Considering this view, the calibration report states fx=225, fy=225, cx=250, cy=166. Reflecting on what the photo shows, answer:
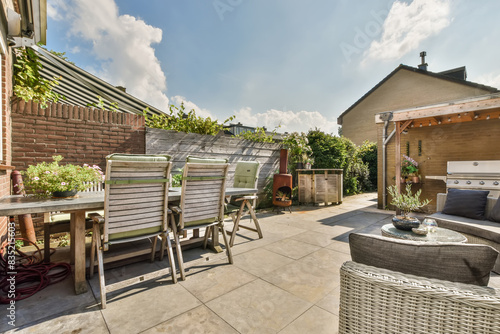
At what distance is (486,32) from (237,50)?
5.93 meters

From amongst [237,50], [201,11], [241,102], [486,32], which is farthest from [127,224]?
[486,32]

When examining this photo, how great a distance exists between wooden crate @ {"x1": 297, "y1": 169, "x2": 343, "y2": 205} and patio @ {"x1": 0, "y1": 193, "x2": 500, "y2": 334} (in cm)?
355

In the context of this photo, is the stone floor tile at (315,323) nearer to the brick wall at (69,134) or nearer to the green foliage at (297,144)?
the brick wall at (69,134)

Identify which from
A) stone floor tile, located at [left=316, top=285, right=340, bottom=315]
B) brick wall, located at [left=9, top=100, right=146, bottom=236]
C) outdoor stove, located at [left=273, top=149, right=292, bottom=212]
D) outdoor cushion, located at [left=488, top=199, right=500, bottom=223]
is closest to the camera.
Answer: stone floor tile, located at [left=316, top=285, right=340, bottom=315]

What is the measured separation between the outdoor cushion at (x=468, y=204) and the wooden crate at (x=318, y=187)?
308 centimetres

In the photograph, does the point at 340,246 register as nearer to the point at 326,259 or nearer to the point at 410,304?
the point at 326,259

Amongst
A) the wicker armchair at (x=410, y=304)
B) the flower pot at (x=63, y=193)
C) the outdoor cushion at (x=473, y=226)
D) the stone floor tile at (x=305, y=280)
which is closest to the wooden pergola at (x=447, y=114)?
the outdoor cushion at (x=473, y=226)

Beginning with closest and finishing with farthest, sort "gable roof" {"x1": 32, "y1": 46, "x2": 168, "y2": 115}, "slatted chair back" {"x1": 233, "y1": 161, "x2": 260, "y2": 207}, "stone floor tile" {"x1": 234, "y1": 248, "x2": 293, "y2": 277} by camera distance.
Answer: "stone floor tile" {"x1": 234, "y1": 248, "x2": 293, "y2": 277} → "slatted chair back" {"x1": 233, "y1": 161, "x2": 260, "y2": 207} → "gable roof" {"x1": 32, "y1": 46, "x2": 168, "y2": 115}

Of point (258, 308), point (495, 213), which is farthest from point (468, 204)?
point (258, 308)

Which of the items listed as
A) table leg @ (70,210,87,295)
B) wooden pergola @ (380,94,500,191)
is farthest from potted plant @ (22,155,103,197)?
wooden pergola @ (380,94,500,191)

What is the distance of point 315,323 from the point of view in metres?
1.63

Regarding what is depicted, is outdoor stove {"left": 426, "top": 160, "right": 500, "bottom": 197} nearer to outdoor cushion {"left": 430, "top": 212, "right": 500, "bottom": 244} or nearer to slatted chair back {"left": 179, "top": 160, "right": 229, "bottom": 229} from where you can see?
outdoor cushion {"left": 430, "top": 212, "right": 500, "bottom": 244}

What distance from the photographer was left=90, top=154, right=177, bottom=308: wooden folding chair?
6.19 feet

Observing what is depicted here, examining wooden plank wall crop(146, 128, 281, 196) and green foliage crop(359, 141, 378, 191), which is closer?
wooden plank wall crop(146, 128, 281, 196)
